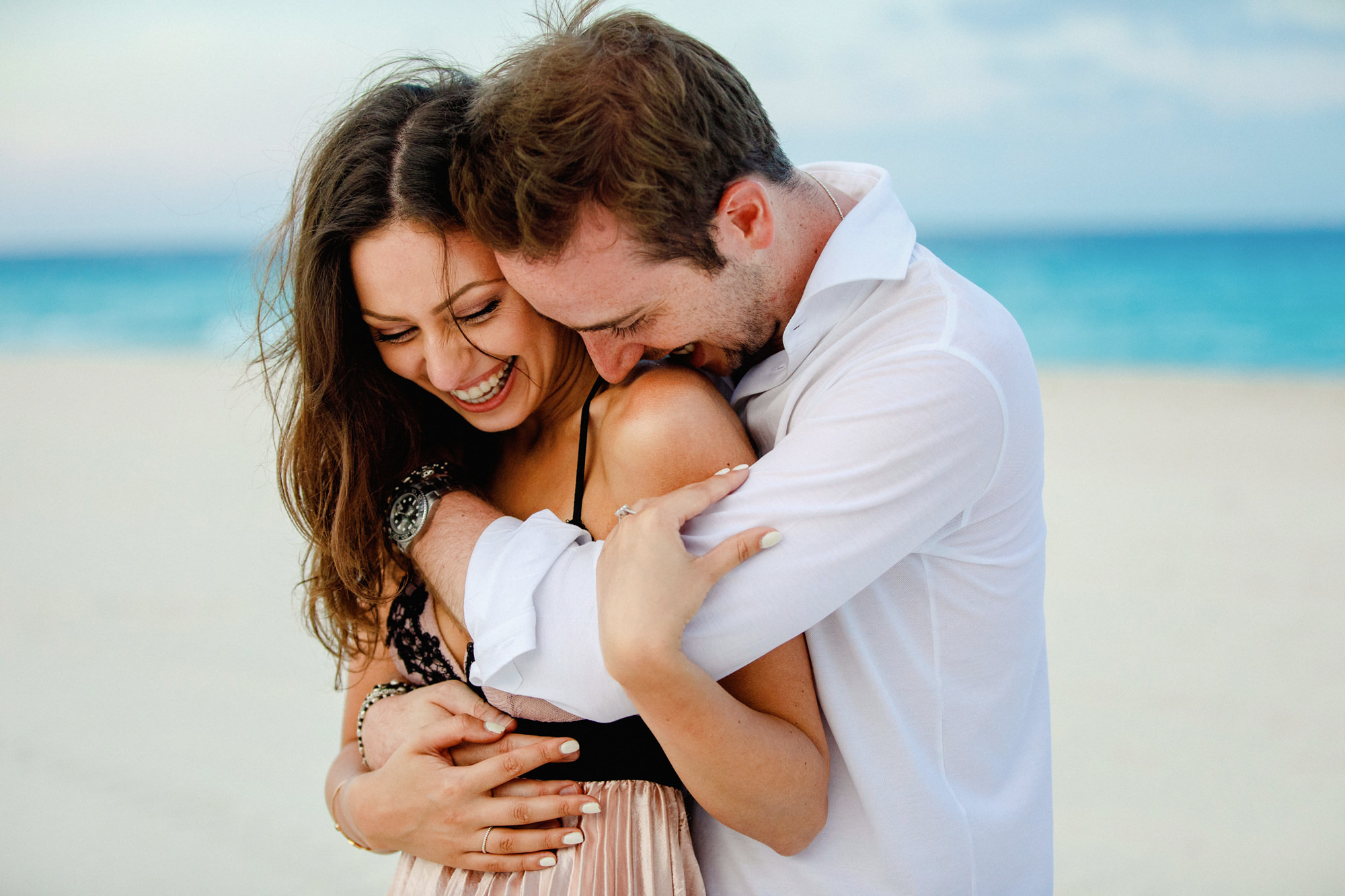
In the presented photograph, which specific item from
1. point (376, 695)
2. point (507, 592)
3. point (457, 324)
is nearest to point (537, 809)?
point (507, 592)

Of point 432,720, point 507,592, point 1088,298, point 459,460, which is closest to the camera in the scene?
point 507,592

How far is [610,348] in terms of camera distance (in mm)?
1722

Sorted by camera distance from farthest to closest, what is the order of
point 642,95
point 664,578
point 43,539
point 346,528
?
point 43,539 → point 346,528 → point 642,95 → point 664,578

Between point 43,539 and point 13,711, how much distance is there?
2.14m

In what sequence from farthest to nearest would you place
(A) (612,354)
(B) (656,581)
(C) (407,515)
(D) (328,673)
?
(D) (328,673) → (C) (407,515) → (A) (612,354) → (B) (656,581)

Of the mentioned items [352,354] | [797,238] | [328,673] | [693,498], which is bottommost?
[328,673]

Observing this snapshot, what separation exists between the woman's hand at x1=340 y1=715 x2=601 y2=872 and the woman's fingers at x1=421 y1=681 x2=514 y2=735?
15 mm

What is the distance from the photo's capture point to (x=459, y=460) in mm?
2189

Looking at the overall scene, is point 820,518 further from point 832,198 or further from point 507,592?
point 832,198

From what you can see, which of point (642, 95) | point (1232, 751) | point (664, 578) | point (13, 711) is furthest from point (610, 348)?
point (13, 711)

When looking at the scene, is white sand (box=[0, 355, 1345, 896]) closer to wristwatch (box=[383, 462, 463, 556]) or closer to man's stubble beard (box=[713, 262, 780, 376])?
wristwatch (box=[383, 462, 463, 556])

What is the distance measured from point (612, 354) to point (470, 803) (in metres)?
0.81

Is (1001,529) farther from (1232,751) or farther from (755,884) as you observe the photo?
(1232,751)

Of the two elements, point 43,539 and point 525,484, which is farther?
point 43,539
